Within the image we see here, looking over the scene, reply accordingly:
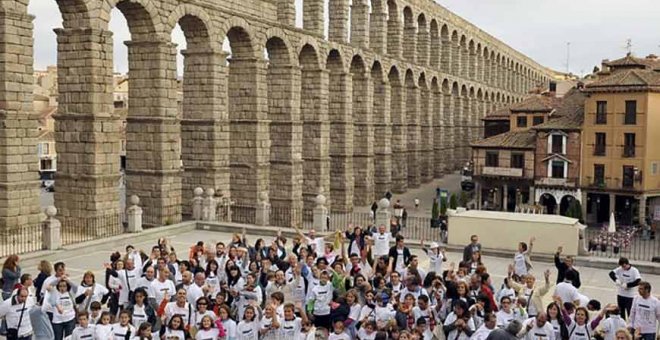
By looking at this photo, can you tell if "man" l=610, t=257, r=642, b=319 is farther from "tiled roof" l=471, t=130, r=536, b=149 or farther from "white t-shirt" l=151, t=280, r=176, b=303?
"tiled roof" l=471, t=130, r=536, b=149

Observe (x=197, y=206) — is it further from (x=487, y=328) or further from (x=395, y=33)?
(x=395, y=33)

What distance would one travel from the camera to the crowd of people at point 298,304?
10711 mm

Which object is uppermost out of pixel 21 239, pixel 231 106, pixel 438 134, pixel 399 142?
pixel 231 106

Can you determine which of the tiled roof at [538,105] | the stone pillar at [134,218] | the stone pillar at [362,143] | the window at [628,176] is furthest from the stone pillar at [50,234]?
the tiled roof at [538,105]

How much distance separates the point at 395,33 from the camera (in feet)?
177

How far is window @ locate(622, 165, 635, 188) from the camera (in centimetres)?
4121

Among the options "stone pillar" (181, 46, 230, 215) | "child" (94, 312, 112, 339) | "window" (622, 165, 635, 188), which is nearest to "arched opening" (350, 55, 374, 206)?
"window" (622, 165, 635, 188)

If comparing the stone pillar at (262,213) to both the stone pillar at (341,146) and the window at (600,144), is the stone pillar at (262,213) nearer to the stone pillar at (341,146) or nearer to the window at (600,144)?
the stone pillar at (341,146)

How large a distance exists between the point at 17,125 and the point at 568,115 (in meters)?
33.6

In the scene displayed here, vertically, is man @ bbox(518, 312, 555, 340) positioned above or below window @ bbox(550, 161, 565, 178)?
below

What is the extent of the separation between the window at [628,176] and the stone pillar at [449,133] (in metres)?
27.7

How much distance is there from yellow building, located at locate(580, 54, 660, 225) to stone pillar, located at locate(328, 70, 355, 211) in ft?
46.9

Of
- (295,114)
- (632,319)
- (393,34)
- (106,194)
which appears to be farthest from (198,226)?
(393,34)

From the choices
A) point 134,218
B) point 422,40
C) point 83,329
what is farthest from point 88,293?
point 422,40
